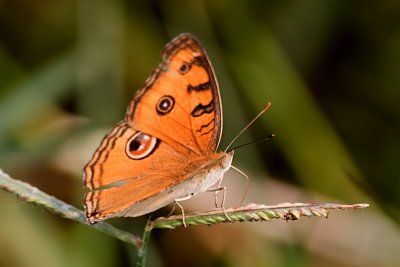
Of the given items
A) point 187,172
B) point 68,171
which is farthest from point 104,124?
point 187,172

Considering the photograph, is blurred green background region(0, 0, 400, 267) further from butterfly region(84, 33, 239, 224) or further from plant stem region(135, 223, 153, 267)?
plant stem region(135, 223, 153, 267)

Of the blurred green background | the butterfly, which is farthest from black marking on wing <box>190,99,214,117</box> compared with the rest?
the blurred green background

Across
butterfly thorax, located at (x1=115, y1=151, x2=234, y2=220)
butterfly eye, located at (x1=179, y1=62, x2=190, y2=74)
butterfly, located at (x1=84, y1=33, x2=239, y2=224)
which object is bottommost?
butterfly thorax, located at (x1=115, y1=151, x2=234, y2=220)

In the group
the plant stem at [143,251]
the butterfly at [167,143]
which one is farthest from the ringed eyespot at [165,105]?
the plant stem at [143,251]

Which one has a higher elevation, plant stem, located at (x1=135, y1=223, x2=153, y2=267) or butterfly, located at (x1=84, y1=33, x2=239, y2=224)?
butterfly, located at (x1=84, y1=33, x2=239, y2=224)

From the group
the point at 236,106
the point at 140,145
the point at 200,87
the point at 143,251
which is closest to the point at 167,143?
the point at 140,145

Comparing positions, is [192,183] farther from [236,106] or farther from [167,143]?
[236,106]
